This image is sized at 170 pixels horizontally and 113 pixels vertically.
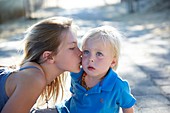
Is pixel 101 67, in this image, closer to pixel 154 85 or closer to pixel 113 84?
pixel 113 84

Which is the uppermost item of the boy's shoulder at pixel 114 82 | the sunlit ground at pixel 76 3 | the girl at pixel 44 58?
the girl at pixel 44 58

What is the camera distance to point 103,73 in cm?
218

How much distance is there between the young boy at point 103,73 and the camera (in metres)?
2.09

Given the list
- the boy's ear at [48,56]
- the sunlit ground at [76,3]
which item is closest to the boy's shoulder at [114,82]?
the boy's ear at [48,56]

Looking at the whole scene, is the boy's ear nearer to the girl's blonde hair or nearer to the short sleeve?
the girl's blonde hair

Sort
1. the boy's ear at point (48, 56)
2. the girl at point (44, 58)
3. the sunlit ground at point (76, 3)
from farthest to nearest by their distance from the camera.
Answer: the sunlit ground at point (76, 3) < the boy's ear at point (48, 56) < the girl at point (44, 58)

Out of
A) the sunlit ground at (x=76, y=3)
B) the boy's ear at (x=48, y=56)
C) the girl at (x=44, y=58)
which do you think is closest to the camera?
the girl at (x=44, y=58)

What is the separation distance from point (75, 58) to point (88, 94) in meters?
0.23

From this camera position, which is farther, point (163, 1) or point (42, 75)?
point (163, 1)

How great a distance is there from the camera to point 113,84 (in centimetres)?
211

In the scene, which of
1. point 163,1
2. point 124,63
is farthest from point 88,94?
point 163,1

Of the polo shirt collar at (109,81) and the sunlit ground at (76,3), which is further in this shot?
the sunlit ground at (76,3)

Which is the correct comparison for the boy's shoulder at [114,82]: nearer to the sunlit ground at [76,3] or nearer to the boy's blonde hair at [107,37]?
the boy's blonde hair at [107,37]

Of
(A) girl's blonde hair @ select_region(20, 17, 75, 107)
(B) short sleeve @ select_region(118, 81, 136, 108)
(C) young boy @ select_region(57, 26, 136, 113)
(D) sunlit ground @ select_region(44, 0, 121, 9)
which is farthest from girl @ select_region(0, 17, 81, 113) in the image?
(D) sunlit ground @ select_region(44, 0, 121, 9)
